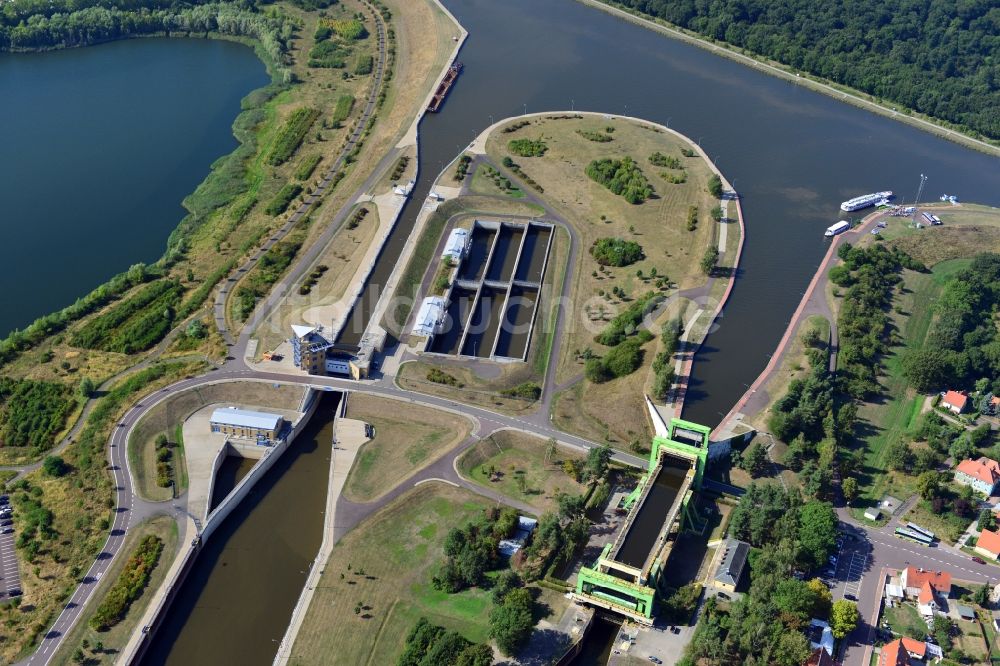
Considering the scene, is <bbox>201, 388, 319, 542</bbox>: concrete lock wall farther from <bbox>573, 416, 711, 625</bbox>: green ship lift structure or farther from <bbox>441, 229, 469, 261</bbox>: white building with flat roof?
<bbox>573, 416, 711, 625</bbox>: green ship lift structure

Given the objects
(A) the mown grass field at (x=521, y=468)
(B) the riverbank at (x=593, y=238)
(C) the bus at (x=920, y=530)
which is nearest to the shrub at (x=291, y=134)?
(B) the riverbank at (x=593, y=238)

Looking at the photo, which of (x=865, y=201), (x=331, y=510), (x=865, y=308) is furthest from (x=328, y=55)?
(x=331, y=510)

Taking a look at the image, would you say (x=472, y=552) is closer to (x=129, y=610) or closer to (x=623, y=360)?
(x=129, y=610)

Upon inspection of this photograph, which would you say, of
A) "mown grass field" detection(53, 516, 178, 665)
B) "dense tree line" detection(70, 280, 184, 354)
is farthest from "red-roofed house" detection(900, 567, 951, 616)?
"dense tree line" detection(70, 280, 184, 354)

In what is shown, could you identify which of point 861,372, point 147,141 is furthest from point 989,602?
point 147,141

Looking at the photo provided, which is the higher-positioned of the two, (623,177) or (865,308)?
(623,177)
